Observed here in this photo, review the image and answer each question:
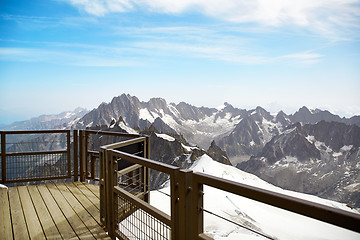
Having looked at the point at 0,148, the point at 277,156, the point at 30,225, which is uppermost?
the point at 0,148

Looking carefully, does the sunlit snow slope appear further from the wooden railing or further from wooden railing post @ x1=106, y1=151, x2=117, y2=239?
wooden railing post @ x1=106, y1=151, x2=117, y2=239

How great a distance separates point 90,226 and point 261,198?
10.2 feet

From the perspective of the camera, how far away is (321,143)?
178500 millimetres

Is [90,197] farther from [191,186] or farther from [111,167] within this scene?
[191,186]

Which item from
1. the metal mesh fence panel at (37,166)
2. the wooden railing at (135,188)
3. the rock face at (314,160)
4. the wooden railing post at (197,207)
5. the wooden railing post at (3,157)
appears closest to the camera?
the wooden railing at (135,188)

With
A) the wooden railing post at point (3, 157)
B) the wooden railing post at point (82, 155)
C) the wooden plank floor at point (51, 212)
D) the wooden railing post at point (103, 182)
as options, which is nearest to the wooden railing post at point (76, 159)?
the wooden railing post at point (82, 155)

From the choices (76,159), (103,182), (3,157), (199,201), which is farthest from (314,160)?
(199,201)

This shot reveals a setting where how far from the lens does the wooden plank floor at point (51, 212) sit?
3729mm

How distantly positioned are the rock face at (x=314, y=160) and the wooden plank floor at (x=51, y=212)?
14321 cm

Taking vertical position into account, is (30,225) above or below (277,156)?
above

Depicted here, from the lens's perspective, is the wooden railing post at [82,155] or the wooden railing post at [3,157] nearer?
the wooden railing post at [3,157]

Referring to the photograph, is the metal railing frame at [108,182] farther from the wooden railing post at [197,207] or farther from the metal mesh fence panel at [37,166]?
the metal mesh fence panel at [37,166]

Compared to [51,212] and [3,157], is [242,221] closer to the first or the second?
[3,157]

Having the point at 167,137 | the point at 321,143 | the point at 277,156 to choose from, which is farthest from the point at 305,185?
the point at 167,137
